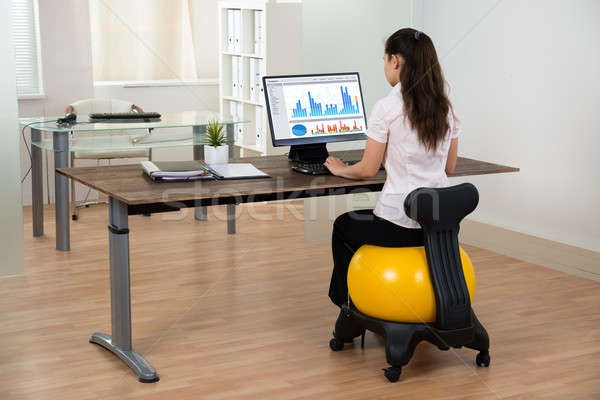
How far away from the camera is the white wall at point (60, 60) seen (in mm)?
5988

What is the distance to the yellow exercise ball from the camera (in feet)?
9.83

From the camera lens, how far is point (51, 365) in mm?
3158

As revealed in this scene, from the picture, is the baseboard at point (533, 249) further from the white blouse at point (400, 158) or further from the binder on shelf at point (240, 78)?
the binder on shelf at point (240, 78)

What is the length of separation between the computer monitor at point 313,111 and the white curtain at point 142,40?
3.61m

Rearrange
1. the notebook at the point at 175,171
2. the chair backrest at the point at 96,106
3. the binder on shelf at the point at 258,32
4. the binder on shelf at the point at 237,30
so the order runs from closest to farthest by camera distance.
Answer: the notebook at the point at 175,171
the chair backrest at the point at 96,106
the binder on shelf at the point at 258,32
the binder on shelf at the point at 237,30

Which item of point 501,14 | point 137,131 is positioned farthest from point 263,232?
point 501,14

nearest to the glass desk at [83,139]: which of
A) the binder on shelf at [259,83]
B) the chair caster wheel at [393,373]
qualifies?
the binder on shelf at [259,83]

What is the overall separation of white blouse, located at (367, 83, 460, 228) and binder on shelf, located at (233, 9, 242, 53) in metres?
3.41

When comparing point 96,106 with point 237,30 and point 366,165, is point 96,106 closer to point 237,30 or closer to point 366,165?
point 237,30

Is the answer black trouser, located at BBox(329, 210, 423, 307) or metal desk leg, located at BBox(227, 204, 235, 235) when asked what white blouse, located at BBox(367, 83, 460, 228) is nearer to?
black trouser, located at BBox(329, 210, 423, 307)

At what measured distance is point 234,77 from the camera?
6551 mm

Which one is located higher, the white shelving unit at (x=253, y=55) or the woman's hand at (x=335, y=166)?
the white shelving unit at (x=253, y=55)

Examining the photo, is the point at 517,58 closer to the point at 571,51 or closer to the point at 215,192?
the point at 571,51

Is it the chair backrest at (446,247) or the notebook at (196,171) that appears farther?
the notebook at (196,171)
